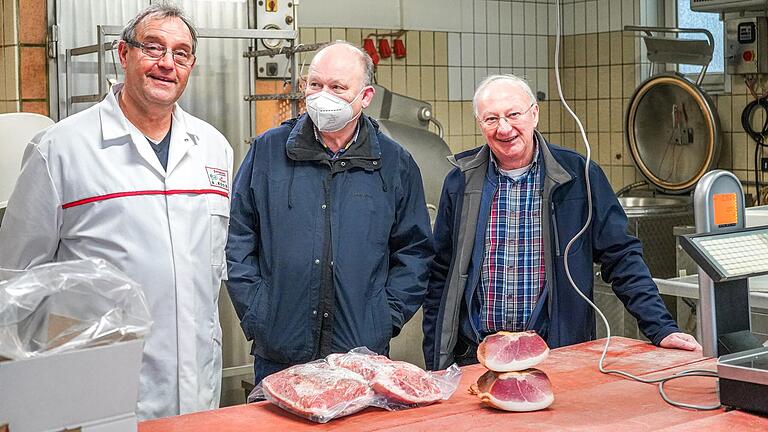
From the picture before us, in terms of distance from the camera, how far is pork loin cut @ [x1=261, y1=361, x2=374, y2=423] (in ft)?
7.07

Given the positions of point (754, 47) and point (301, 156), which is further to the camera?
point (754, 47)

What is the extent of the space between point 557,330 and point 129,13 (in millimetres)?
2358

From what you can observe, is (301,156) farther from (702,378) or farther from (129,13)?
(129,13)

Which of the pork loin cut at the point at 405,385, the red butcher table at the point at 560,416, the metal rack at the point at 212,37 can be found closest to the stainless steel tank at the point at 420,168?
the metal rack at the point at 212,37

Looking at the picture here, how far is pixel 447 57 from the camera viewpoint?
662 centimetres

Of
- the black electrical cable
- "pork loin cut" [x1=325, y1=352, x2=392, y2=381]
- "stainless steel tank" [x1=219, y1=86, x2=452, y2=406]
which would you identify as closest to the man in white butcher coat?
"pork loin cut" [x1=325, y1=352, x2=392, y2=381]

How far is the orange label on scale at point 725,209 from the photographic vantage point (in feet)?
7.86

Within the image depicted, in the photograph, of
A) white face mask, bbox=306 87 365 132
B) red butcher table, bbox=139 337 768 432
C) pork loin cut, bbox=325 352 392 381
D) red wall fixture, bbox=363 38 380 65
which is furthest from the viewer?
red wall fixture, bbox=363 38 380 65

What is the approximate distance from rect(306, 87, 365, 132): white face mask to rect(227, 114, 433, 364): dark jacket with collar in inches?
3.3

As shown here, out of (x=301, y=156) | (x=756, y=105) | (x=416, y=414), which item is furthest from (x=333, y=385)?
(x=756, y=105)

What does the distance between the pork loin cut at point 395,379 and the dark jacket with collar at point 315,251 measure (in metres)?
0.45

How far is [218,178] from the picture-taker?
109 inches

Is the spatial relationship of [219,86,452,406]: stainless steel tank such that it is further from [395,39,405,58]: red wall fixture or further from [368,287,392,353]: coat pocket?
[368,287,392,353]: coat pocket

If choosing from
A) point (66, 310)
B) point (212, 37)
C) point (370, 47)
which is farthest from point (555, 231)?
point (370, 47)
